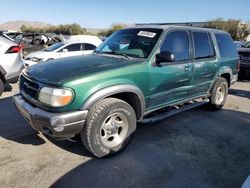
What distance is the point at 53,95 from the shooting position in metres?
3.08

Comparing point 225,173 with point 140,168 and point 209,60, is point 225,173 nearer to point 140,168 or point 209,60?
point 140,168

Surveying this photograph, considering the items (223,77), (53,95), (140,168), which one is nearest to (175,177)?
(140,168)

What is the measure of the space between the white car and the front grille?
6.47 metres

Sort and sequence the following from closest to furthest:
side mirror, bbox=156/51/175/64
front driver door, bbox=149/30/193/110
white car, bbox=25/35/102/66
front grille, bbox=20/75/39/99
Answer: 1. front grille, bbox=20/75/39/99
2. side mirror, bbox=156/51/175/64
3. front driver door, bbox=149/30/193/110
4. white car, bbox=25/35/102/66

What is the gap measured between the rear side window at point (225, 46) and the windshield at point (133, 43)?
201 cm

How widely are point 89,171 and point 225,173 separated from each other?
1790 millimetres

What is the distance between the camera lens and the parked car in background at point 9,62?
6348 millimetres

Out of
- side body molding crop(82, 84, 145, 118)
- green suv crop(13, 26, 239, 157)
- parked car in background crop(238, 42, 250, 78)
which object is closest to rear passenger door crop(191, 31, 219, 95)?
green suv crop(13, 26, 239, 157)

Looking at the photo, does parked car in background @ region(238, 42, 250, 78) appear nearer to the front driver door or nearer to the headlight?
the front driver door

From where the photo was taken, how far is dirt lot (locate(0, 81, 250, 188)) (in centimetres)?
311

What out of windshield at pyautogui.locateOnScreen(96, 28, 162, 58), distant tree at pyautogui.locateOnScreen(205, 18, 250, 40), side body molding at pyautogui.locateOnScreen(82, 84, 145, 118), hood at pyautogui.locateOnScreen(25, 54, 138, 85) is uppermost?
windshield at pyautogui.locateOnScreen(96, 28, 162, 58)

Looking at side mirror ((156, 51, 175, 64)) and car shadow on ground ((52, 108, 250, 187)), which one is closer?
car shadow on ground ((52, 108, 250, 187))

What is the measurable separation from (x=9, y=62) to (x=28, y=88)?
10.8 ft

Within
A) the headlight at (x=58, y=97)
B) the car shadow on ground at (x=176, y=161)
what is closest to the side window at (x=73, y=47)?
the car shadow on ground at (x=176, y=161)
